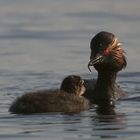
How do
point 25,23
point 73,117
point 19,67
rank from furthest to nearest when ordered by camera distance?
point 25,23 → point 19,67 → point 73,117

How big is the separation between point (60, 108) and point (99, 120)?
3.02 ft

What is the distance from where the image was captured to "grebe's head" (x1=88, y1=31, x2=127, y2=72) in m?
18.5

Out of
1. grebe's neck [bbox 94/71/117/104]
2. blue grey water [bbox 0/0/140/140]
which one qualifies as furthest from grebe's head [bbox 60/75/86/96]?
grebe's neck [bbox 94/71/117/104]

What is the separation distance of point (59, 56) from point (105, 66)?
10.1 ft

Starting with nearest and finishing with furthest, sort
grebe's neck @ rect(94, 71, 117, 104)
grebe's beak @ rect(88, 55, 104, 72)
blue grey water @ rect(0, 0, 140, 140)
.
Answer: blue grey water @ rect(0, 0, 140, 140) → grebe's beak @ rect(88, 55, 104, 72) → grebe's neck @ rect(94, 71, 117, 104)

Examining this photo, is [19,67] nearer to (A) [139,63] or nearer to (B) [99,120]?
(A) [139,63]

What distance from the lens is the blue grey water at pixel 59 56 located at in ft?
49.2

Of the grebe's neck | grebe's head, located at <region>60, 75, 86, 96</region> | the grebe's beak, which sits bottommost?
the grebe's neck

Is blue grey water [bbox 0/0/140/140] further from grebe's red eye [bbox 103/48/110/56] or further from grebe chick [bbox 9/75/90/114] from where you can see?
grebe's red eye [bbox 103/48/110/56]

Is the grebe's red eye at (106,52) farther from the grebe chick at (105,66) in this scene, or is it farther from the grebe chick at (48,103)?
the grebe chick at (48,103)

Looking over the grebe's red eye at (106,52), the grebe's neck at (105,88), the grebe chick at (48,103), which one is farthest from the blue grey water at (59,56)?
the grebe's red eye at (106,52)

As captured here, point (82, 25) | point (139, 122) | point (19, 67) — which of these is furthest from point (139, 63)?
point (139, 122)

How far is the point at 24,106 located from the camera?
16328 millimetres

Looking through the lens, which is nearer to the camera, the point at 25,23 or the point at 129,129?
the point at 129,129
